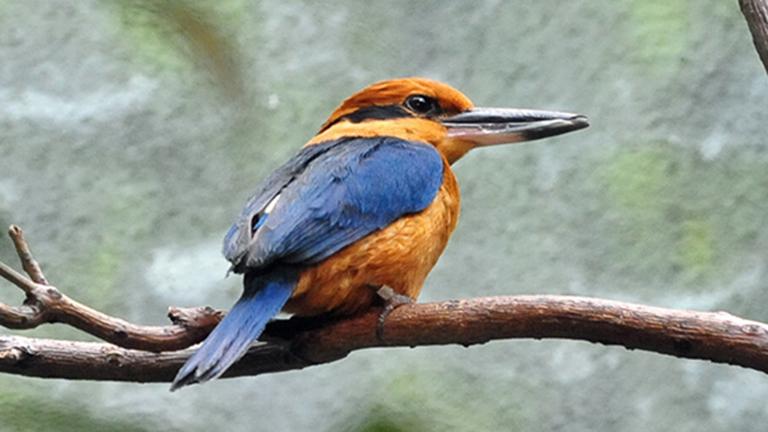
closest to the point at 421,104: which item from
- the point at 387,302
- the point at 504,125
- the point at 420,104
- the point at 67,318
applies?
the point at 420,104

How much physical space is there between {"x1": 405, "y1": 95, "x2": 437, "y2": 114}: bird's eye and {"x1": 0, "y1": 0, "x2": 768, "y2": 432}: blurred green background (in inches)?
42.1

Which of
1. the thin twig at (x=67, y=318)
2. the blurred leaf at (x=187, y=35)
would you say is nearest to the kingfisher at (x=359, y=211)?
the thin twig at (x=67, y=318)

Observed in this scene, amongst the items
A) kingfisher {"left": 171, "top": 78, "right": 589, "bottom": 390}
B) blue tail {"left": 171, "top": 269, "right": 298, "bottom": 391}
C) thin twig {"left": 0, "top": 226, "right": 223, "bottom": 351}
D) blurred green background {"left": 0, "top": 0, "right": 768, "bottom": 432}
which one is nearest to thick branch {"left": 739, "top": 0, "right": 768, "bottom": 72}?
kingfisher {"left": 171, "top": 78, "right": 589, "bottom": 390}

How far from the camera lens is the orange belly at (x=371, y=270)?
2154 millimetres

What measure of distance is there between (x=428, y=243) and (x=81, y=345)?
66 cm

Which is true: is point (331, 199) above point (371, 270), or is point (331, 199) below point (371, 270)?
above

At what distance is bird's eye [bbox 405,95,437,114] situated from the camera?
2.59 metres

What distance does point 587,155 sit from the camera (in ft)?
12.2

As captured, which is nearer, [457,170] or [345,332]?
[345,332]

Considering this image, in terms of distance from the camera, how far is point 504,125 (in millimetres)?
2570

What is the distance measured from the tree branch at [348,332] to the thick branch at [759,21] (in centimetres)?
63

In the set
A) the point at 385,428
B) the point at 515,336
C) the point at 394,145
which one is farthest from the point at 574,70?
the point at 515,336

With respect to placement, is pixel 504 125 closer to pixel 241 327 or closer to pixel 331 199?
pixel 331 199

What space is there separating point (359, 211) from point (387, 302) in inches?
7.5
